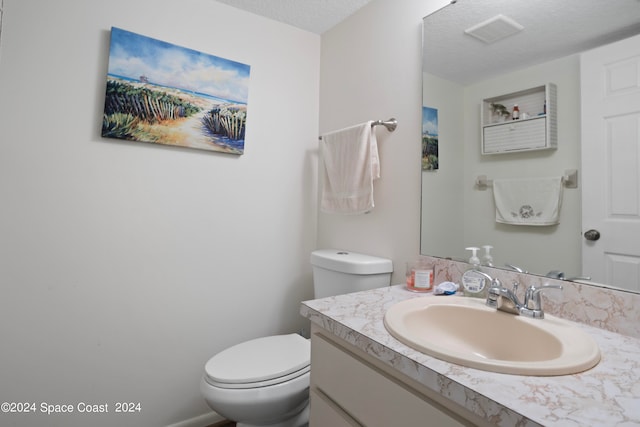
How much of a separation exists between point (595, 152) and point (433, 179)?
19.9 inches

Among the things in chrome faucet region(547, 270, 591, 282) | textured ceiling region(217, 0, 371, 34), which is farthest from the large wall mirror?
textured ceiling region(217, 0, 371, 34)

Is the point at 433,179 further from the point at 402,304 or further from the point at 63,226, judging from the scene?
the point at 63,226

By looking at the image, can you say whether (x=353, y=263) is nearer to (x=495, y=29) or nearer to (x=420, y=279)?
(x=420, y=279)

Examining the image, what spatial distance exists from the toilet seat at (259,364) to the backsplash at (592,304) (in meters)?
0.83

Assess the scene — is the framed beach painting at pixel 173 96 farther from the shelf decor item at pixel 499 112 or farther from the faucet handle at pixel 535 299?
the faucet handle at pixel 535 299

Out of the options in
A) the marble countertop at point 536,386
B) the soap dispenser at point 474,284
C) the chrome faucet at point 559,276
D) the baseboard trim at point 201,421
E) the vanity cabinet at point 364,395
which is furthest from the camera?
the baseboard trim at point 201,421

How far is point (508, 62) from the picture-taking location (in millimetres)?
Answer: 1042

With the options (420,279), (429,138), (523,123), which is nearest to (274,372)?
(420,279)

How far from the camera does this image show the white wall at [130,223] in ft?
4.01

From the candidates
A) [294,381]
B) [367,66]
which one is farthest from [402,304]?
[367,66]

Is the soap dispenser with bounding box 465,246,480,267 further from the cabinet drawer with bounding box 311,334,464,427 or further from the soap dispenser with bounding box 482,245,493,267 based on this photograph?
the cabinet drawer with bounding box 311,334,464,427

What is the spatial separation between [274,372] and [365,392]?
21.7 inches

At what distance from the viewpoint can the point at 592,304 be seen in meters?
0.83

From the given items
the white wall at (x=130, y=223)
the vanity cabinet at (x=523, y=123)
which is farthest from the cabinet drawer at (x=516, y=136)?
the white wall at (x=130, y=223)
